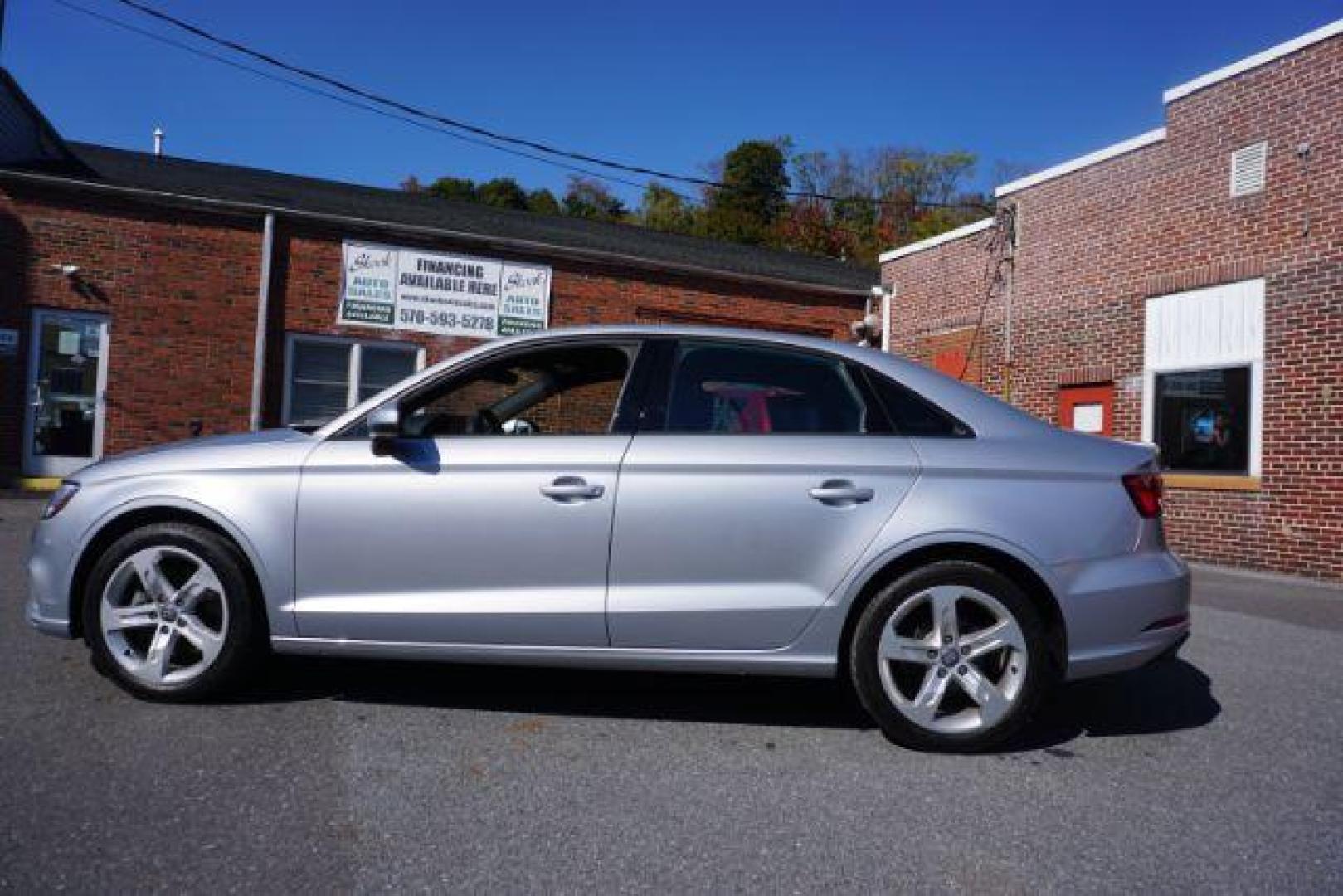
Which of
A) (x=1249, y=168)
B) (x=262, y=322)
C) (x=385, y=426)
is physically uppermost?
(x=1249, y=168)

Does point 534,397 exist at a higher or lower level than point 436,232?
lower

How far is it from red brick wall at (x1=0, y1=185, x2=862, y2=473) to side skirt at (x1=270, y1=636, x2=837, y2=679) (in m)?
10.9

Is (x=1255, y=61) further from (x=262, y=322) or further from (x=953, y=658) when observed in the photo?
(x=262, y=322)

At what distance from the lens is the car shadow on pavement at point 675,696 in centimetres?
373

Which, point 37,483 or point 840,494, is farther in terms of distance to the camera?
point 37,483

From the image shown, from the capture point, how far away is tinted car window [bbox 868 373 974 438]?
3.58 m

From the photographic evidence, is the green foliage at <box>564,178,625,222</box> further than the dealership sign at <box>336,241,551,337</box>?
Yes

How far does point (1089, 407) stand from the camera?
12.2 meters

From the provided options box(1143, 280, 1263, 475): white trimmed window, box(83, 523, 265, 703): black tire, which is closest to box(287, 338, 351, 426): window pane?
box(83, 523, 265, 703): black tire

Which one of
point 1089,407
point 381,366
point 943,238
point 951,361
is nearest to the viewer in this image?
point 1089,407

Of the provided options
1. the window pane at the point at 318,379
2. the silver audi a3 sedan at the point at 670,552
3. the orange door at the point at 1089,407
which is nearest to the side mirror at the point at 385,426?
the silver audi a3 sedan at the point at 670,552

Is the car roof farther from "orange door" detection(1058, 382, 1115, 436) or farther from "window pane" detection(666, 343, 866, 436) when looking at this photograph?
"orange door" detection(1058, 382, 1115, 436)

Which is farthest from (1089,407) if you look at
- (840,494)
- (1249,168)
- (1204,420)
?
(840,494)

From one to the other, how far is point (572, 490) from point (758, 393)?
85 centimetres
